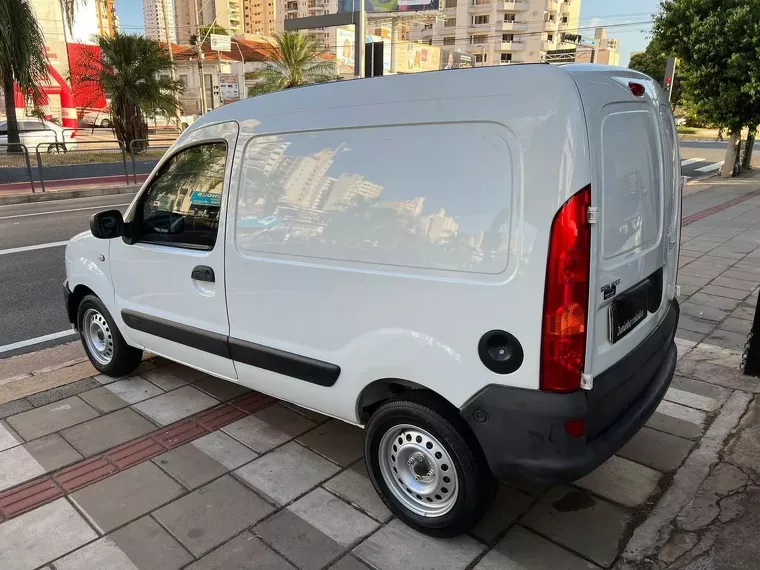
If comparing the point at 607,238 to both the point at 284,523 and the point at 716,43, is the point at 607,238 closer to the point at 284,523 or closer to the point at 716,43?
the point at 284,523

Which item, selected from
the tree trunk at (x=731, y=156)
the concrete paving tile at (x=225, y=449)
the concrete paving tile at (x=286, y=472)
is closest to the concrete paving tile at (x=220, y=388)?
the concrete paving tile at (x=225, y=449)

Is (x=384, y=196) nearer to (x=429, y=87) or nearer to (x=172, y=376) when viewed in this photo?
(x=429, y=87)

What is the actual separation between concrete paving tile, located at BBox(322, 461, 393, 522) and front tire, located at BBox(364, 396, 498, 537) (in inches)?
3.5

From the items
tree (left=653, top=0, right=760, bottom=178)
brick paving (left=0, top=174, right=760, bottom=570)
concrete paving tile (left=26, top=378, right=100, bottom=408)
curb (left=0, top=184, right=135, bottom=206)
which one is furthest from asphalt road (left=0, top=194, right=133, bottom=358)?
tree (left=653, top=0, right=760, bottom=178)

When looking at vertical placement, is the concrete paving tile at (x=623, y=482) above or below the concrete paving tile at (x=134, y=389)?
above

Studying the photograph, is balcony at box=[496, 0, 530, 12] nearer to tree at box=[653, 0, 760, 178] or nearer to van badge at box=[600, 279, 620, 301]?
tree at box=[653, 0, 760, 178]

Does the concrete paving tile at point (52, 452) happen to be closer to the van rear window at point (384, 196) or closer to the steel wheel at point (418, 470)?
the van rear window at point (384, 196)

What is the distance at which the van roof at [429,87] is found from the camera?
218 centimetres

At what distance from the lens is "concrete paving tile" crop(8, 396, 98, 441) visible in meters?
3.67

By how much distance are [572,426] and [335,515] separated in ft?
4.20

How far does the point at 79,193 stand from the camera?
603 inches

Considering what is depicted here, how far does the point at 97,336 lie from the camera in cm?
452

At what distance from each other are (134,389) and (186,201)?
1.55 m

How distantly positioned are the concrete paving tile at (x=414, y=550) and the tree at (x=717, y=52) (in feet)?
55.4
